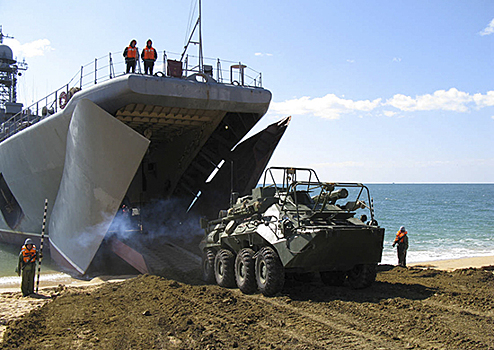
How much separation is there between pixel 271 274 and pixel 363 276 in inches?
66.9

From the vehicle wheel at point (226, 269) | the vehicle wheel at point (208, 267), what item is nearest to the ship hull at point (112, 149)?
the vehicle wheel at point (208, 267)

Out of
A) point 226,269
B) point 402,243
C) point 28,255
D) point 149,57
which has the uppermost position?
point 149,57

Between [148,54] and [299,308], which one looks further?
[148,54]

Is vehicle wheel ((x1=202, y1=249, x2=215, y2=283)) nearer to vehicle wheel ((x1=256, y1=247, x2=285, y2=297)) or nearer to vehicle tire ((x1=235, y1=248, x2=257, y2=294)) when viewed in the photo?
vehicle tire ((x1=235, y1=248, x2=257, y2=294))

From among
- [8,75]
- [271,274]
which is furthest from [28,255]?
[8,75]

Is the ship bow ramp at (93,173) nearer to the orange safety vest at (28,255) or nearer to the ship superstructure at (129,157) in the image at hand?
the ship superstructure at (129,157)

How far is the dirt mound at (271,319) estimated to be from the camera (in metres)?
5.33

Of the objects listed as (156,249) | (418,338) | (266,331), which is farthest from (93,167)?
(418,338)

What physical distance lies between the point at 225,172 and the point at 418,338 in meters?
12.2

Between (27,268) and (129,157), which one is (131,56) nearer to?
(129,157)

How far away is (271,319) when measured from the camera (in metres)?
6.25

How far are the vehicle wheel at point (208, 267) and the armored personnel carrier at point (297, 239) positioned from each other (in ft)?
1.03

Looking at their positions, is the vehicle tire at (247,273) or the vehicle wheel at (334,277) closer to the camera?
the vehicle tire at (247,273)

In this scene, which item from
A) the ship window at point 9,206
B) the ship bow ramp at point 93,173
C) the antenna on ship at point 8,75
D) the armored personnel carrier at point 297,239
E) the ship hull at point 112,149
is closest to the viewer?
the armored personnel carrier at point 297,239
